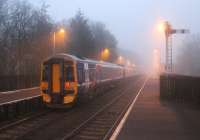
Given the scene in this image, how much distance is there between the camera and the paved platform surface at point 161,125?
12.6 meters

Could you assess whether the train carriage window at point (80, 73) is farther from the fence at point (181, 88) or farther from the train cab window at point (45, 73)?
the fence at point (181, 88)

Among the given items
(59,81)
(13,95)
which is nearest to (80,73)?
(59,81)

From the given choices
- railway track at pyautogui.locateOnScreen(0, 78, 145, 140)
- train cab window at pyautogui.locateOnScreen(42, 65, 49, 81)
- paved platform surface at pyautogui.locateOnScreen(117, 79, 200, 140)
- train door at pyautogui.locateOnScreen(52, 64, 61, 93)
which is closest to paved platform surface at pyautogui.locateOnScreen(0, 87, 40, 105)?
train cab window at pyautogui.locateOnScreen(42, 65, 49, 81)

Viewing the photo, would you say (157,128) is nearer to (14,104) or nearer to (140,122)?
(140,122)

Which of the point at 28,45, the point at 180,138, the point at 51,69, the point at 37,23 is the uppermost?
the point at 37,23

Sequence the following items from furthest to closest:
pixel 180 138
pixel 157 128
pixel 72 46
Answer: pixel 72 46
pixel 157 128
pixel 180 138

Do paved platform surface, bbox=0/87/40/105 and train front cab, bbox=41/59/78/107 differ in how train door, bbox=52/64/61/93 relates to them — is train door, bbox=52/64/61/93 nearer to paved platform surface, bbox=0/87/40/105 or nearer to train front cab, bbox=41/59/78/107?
train front cab, bbox=41/59/78/107

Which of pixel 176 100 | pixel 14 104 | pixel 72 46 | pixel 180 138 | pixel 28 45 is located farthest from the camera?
pixel 72 46

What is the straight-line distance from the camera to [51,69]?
20.4 metres

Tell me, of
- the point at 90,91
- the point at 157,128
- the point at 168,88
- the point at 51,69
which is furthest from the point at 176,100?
the point at 157,128

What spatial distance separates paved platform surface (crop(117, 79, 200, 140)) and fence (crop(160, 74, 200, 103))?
3.04 metres

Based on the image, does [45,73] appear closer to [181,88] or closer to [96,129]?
[96,129]

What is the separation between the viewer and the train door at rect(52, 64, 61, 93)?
1998 centimetres

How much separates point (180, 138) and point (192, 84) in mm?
12194
